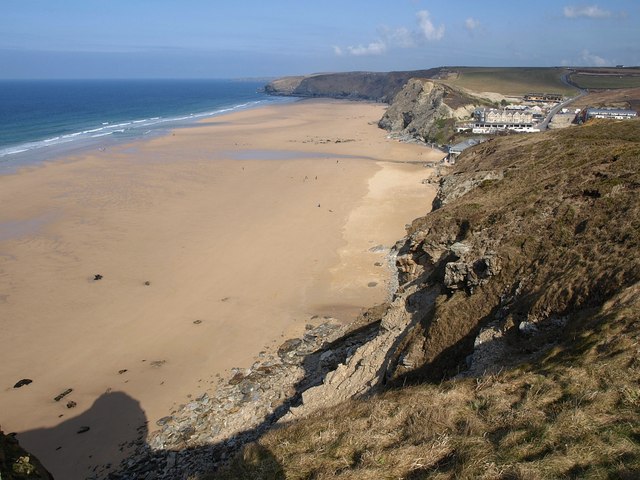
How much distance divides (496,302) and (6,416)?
1824cm

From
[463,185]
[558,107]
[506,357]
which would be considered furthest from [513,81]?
[506,357]

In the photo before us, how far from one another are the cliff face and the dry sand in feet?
82.2

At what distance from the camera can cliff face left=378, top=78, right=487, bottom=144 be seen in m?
78.6

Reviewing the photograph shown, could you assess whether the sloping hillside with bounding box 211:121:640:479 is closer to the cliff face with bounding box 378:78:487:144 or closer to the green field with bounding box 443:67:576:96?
the cliff face with bounding box 378:78:487:144

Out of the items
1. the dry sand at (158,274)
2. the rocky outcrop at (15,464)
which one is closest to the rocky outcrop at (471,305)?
the dry sand at (158,274)

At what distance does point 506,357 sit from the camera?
390 inches

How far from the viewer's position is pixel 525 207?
Answer: 16.1 m

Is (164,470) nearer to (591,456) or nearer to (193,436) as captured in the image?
(193,436)

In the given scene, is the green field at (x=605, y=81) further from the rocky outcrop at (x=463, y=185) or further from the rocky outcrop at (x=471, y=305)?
the rocky outcrop at (x=471, y=305)

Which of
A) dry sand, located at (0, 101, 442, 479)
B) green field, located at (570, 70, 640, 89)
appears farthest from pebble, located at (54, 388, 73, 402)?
green field, located at (570, 70, 640, 89)

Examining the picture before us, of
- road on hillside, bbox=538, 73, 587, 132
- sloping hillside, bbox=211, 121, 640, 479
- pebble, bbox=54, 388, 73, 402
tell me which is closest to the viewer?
sloping hillside, bbox=211, 121, 640, 479

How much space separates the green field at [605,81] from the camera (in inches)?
5307

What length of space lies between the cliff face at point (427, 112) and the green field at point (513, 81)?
136 ft

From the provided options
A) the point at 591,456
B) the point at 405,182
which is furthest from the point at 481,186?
the point at 405,182
